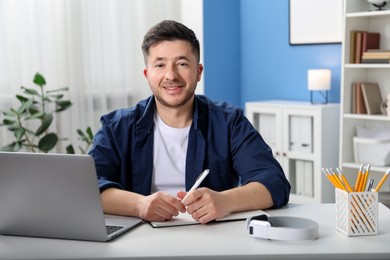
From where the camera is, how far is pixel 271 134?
4828mm

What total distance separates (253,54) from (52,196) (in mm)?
4024

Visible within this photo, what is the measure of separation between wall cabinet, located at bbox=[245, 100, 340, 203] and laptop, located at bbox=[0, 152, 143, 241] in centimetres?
304

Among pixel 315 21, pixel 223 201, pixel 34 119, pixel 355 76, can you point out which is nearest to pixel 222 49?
pixel 315 21

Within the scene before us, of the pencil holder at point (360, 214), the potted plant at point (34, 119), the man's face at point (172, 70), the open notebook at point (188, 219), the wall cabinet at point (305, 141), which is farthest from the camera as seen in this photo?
the wall cabinet at point (305, 141)

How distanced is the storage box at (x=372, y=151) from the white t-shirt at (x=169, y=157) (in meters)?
2.36

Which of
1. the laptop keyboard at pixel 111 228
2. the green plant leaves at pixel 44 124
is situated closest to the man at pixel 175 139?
the laptop keyboard at pixel 111 228

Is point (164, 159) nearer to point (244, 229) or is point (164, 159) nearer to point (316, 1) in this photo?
point (244, 229)

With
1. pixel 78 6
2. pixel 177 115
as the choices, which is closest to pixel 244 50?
pixel 78 6

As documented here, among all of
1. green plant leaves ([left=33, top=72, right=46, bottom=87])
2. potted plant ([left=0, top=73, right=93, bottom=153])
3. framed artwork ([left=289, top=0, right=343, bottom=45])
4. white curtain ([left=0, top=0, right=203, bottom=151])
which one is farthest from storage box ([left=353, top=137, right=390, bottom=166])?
green plant leaves ([left=33, top=72, right=46, bottom=87])

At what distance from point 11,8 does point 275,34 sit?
7.13 feet

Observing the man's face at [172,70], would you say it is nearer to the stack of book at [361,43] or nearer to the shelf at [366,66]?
the shelf at [366,66]

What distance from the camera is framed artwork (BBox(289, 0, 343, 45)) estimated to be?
4676 millimetres

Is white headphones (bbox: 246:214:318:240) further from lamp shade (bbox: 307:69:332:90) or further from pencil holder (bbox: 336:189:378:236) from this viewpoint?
lamp shade (bbox: 307:69:332:90)

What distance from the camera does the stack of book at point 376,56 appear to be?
406 cm
